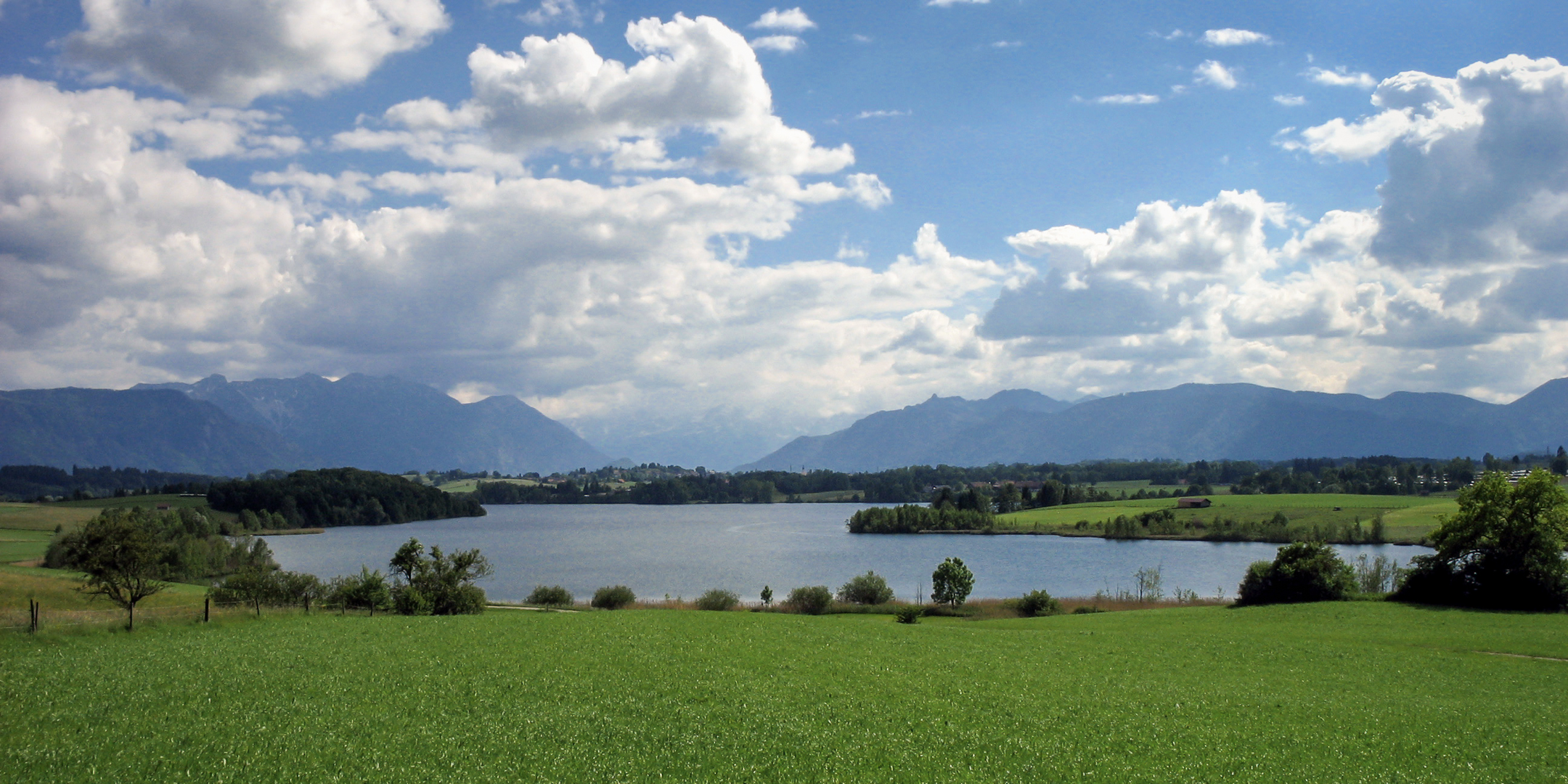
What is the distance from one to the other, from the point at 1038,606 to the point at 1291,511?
12116 cm

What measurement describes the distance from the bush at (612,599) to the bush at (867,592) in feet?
51.9

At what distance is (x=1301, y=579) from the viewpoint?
4647 centimetres

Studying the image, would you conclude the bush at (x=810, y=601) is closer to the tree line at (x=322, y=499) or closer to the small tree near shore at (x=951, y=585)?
the small tree near shore at (x=951, y=585)

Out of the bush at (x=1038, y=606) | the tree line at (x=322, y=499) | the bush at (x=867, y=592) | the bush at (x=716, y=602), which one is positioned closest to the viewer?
the bush at (x=1038, y=606)

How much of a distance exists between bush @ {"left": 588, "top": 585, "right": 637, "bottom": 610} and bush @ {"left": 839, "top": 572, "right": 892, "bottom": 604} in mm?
15817

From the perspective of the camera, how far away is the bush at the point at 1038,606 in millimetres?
51531

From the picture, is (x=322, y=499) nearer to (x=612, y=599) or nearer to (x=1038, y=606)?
(x=612, y=599)

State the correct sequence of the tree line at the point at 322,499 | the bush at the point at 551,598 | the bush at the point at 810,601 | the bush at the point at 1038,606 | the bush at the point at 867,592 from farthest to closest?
the tree line at the point at 322,499 → the bush at the point at 867,592 → the bush at the point at 810,601 → the bush at the point at 551,598 → the bush at the point at 1038,606

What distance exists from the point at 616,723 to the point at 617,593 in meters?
39.6

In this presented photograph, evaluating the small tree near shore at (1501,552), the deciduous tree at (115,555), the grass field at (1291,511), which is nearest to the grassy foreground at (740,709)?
the deciduous tree at (115,555)

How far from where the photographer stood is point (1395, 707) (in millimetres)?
19469

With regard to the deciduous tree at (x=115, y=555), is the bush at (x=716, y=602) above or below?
below

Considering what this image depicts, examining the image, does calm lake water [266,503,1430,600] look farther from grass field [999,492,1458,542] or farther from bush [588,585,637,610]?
bush [588,585,637,610]

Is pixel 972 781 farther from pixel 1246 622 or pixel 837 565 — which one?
pixel 837 565
